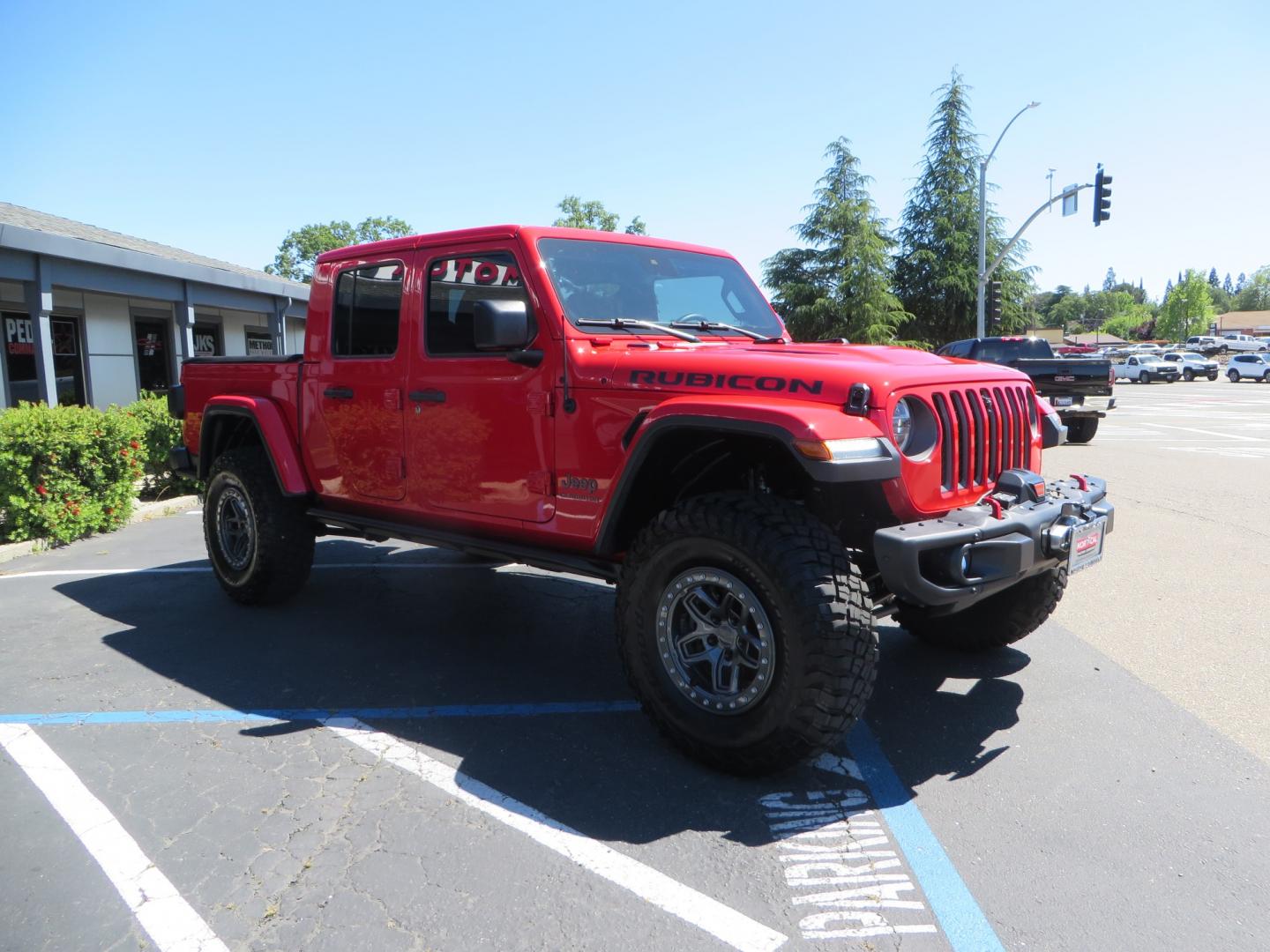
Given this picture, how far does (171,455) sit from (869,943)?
557 cm

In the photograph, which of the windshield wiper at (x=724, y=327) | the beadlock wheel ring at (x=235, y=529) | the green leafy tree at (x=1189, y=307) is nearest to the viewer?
the windshield wiper at (x=724, y=327)

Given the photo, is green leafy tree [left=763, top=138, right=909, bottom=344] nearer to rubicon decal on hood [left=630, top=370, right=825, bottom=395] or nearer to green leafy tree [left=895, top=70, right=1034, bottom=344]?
green leafy tree [left=895, top=70, right=1034, bottom=344]

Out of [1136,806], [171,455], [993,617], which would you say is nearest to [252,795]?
[1136,806]

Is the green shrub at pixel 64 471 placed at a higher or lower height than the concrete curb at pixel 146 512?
higher

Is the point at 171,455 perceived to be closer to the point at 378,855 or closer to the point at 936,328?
the point at 378,855

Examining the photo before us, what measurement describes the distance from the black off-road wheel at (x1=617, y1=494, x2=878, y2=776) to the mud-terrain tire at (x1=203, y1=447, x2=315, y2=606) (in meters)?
2.71

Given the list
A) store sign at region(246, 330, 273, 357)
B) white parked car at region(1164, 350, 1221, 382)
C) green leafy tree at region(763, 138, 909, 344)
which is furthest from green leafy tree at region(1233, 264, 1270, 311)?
store sign at region(246, 330, 273, 357)

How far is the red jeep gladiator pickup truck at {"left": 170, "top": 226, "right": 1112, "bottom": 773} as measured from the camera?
3.04m

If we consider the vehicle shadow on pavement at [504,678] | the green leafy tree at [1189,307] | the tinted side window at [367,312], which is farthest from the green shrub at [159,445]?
the green leafy tree at [1189,307]

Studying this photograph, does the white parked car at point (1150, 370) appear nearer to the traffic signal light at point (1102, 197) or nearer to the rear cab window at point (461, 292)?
the traffic signal light at point (1102, 197)

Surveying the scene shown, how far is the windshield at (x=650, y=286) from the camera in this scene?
4039 millimetres

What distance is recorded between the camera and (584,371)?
12.1ft

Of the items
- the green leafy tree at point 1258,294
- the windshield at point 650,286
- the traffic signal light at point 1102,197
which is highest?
the green leafy tree at point 1258,294

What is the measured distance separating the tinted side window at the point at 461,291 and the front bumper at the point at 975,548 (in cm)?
208
